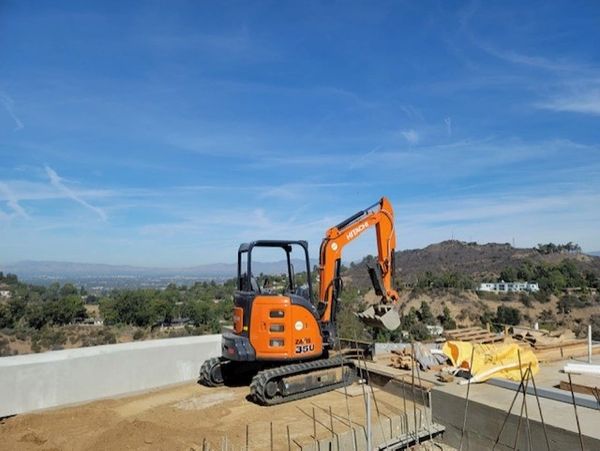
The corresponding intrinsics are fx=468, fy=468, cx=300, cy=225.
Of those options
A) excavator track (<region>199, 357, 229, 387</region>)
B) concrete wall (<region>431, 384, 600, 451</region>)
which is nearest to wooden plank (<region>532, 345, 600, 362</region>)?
concrete wall (<region>431, 384, 600, 451</region>)

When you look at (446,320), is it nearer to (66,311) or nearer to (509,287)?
(509,287)

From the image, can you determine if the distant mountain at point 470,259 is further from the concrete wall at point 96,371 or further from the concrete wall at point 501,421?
the concrete wall at point 501,421

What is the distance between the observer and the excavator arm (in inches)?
375

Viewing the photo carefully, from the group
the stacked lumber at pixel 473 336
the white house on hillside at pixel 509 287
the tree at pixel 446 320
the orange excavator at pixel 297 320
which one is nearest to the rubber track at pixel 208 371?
the orange excavator at pixel 297 320

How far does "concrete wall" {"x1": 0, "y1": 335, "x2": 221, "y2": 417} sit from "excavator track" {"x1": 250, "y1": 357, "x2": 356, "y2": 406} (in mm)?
2428

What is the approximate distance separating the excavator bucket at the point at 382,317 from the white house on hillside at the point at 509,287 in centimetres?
4994

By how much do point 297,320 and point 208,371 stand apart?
2.28 m

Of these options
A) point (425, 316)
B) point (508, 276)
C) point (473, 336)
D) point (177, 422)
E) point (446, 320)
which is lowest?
point (446, 320)

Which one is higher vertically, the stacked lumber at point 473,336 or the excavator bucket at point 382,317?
the excavator bucket at point 382,317

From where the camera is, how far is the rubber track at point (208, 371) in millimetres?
9555

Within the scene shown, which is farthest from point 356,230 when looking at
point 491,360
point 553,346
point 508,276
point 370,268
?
point 508,276

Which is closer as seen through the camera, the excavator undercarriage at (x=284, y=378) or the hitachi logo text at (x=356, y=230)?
the excavator undercarriage at (x=284, y=378)

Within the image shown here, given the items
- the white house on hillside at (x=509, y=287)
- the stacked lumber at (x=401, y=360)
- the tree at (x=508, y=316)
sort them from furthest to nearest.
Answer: the white house on hillside at (x=509, y=287) < the tree at (x=508, y=316) < the stacked lumber at (x=401, y=360)

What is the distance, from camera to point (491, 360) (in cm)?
875
